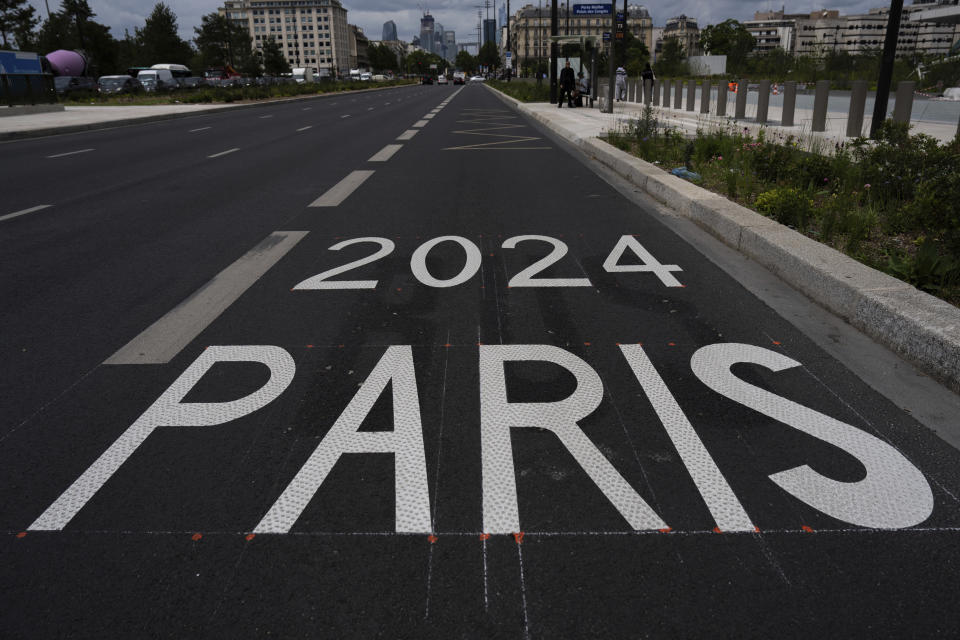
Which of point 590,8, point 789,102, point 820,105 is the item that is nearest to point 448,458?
point 820,105

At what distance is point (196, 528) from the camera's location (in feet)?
7.76

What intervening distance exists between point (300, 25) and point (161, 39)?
11824cm

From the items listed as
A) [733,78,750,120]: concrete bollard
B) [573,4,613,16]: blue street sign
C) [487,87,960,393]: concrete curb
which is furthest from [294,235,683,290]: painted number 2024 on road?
[573,4,613,16]: blue street sign

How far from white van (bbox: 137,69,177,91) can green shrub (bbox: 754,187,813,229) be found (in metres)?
52.5

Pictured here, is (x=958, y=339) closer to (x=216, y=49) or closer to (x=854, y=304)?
(x=854, y=304)

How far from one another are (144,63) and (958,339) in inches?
3949

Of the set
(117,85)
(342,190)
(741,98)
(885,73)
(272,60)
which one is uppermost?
(272,60)

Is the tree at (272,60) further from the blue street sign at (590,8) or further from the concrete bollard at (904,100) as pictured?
the concrete bollard at (904,100)

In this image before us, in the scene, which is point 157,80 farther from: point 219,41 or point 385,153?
point 219,41

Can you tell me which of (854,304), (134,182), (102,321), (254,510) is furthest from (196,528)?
(134,182)

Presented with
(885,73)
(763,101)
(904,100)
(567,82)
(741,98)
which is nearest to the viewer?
(885,73)

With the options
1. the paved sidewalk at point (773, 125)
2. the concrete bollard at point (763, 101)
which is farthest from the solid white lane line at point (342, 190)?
the concrete bollard at point (763, 101)

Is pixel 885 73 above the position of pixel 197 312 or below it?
above

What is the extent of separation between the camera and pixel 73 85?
1777 inches
